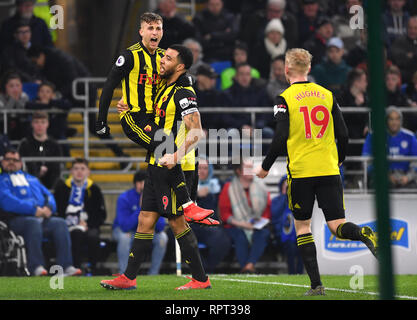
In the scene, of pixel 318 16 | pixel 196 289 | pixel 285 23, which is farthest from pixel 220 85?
pixel 196 289

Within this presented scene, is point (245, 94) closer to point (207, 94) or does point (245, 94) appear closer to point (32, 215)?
point (207, 94)

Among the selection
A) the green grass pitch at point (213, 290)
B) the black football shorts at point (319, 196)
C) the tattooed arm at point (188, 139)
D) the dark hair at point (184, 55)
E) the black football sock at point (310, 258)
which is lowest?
the green grass pitch at point (213, 290)

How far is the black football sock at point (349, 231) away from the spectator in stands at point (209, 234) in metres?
5.44

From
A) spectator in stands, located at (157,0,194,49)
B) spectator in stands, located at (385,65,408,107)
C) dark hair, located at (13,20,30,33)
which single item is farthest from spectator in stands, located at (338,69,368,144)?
dark hair, located at (13,20,30,33)

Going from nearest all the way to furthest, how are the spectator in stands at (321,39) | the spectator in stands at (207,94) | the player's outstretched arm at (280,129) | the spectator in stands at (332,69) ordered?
the player's outstretched arm at (280,129)
the spectator in stands at (207,94)
the spectator in stands at (332,69)
the spectator in stands at (321,39)

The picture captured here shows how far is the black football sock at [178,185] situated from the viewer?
7676 mm

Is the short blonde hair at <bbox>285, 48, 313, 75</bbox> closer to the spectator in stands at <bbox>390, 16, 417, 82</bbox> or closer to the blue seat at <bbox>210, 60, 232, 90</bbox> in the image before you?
the blue seat at <bbox>210, 60, 232, 90</bbox>

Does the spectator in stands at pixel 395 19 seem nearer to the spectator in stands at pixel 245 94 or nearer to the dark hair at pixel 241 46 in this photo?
the dark hair at pixel 241 46

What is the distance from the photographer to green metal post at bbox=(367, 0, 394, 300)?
4.18m

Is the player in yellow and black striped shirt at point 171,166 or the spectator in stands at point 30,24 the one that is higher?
the spectator in stands at point 30,24

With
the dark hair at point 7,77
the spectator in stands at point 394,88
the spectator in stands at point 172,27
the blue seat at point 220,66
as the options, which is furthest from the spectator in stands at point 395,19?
the dark hair at point 7,77

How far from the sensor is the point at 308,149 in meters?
7.35

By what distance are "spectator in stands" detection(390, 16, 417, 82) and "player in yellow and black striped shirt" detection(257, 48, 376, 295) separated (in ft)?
31.2

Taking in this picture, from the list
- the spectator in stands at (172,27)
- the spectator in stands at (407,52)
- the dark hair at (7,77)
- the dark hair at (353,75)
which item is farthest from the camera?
the spectator in stands at (407,52)
